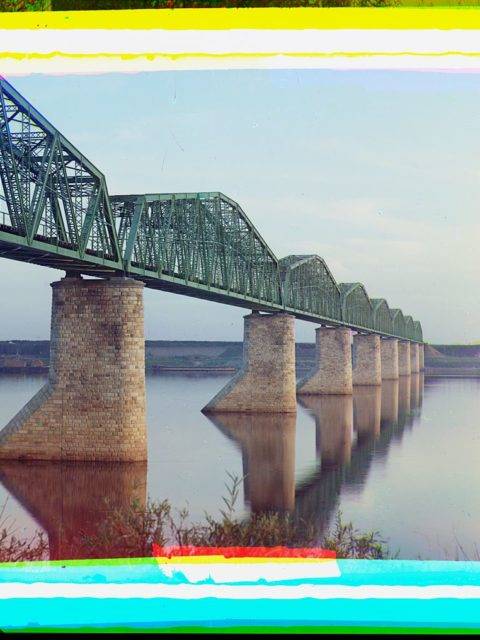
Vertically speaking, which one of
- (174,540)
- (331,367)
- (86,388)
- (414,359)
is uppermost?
(414,359)

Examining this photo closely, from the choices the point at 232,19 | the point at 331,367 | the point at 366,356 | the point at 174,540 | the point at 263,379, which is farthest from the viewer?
the point at 366,356

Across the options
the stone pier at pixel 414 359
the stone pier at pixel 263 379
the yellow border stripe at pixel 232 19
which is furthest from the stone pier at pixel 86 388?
the stone pier at pixel 414 359

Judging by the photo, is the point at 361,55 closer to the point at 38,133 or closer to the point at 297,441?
the point at 38,133

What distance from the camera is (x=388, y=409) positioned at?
59.8m

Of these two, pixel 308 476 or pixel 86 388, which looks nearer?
pixel 308 476

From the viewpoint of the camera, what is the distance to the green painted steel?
28.8 metres

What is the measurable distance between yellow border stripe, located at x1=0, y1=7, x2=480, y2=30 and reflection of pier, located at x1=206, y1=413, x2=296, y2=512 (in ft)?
38.5

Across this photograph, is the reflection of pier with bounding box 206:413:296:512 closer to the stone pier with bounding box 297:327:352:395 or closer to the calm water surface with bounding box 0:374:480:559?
the calm water surface with bounding box 0:374:480:559

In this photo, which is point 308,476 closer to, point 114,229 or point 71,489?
point 71,489

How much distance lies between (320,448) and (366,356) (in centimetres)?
6202

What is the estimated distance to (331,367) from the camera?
84.2 m

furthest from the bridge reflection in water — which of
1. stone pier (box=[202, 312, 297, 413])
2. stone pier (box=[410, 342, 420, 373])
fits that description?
stone pier (box=[410, 342, 420, 373])

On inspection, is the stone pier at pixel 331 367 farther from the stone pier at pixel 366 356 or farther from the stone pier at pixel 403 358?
the stone pier at pixel 403 358

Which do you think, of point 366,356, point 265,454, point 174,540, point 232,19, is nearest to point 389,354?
point 366,356
